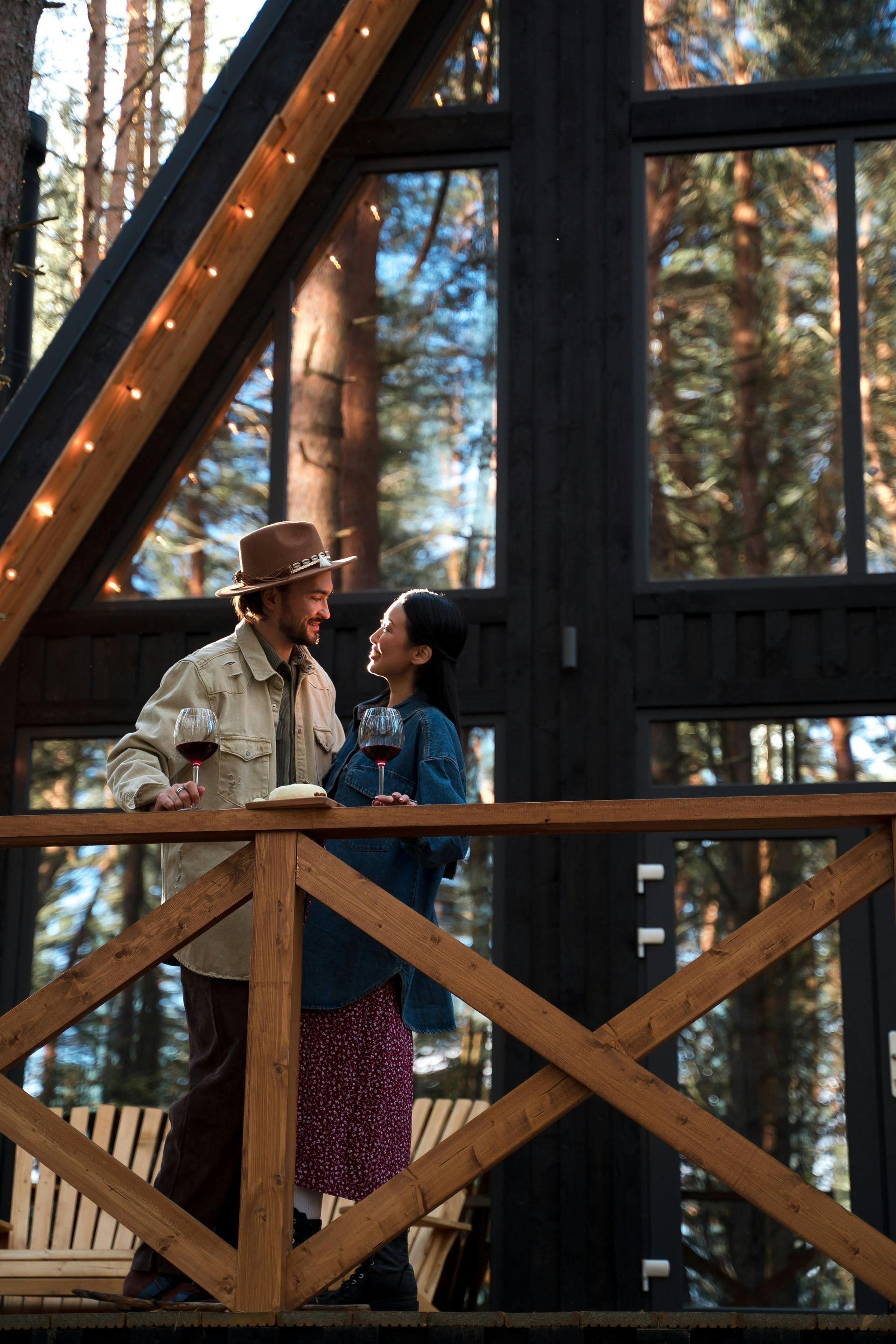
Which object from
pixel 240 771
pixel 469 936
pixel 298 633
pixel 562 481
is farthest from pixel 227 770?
pixel 562 481

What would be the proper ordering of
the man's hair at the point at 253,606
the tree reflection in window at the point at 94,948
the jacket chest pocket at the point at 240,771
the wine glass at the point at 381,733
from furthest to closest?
1. the tree reflection in window at the point at 94,948
2. the man's hair at the point at 253,606
3. the jacket chest pocket at the point at 240,771
4. the wine glass at the point at 381,733

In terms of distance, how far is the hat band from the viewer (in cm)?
414

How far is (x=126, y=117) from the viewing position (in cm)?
720

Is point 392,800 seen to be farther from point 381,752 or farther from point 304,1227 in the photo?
point 304,1227

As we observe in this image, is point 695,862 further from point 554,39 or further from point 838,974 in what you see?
point 554,39

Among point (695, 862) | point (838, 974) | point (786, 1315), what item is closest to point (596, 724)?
point (695, 862)

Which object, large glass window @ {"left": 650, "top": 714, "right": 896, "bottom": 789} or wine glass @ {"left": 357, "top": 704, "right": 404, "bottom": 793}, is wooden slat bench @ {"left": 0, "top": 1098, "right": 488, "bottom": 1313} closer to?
large glass window @ {"left": 650, "top": 714, "right": 896, "bottom": 789}

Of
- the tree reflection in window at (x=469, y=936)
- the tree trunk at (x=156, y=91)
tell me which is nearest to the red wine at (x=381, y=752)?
the tree reflection in window at (x=469, y=936)

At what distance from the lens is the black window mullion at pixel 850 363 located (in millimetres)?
6457

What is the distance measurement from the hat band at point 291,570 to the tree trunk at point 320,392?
2.65 metres

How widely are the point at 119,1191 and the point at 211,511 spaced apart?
4214mm

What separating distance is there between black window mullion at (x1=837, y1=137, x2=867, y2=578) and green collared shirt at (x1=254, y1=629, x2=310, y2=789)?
306cm

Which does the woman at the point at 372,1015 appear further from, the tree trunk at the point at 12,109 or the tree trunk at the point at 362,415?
the tree trunk at the point at 362,415

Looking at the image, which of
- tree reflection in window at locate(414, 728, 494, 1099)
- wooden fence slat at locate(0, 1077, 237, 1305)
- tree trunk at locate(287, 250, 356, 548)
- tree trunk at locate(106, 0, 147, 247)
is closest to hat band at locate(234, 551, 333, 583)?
wooden fence slat at locate(0, 1077, 237, 1305)
